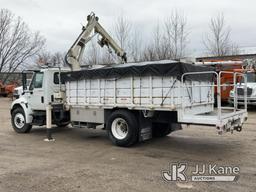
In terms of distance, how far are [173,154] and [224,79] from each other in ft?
36.3

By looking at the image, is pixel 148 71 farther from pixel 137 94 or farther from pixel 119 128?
pixel 119 128

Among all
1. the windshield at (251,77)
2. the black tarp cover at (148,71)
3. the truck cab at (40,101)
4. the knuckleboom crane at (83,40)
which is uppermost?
the knuckleboom crane at (83,40)

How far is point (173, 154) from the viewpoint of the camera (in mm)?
8547

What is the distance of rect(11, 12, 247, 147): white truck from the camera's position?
8195 millimetres

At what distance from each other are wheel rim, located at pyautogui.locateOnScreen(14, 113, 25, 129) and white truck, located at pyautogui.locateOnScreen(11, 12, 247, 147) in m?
0.22

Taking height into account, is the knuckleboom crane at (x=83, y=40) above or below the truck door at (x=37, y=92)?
above

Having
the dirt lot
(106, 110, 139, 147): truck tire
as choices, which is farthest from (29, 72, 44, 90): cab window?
(106, 110, 139, 147): truck tire

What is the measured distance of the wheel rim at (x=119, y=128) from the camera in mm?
9500

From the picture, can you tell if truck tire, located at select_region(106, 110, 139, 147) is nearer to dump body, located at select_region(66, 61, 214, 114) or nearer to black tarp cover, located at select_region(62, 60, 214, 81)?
dump body, located at select_region(66, 61, 214, 114)

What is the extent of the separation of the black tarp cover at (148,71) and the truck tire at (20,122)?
3.14 m

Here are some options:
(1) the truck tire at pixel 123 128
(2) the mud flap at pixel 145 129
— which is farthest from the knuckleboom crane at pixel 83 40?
(2) the mud flap at pixel 145 129

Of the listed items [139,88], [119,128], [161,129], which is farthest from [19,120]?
[139,88]

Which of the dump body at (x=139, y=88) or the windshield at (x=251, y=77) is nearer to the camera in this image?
the dump body at (x=139, y=88)

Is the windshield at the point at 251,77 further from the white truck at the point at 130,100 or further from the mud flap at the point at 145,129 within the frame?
the mud flap at the point at 145,129
